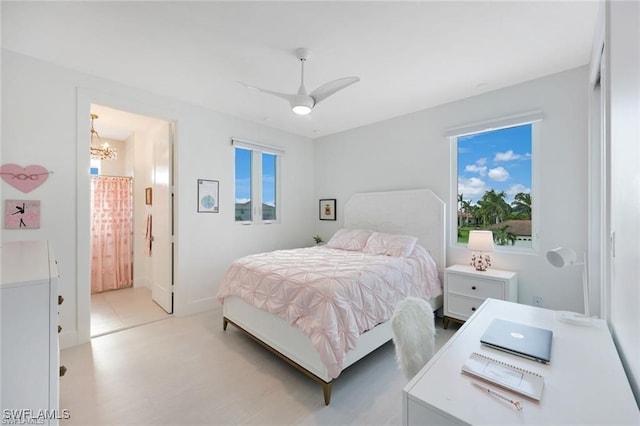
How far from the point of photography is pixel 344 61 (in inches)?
99.0

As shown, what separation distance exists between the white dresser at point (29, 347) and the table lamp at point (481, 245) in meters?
3.30

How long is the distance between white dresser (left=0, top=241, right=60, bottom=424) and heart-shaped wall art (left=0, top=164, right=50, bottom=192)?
2.16m

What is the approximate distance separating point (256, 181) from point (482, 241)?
Result: 3317mm

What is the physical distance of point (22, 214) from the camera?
2500 mm

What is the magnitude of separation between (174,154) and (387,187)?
304 cm

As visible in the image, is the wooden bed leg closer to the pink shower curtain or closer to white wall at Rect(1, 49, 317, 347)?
white wall at Rect(1, 49, 317, 347)

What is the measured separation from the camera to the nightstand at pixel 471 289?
2.76 m

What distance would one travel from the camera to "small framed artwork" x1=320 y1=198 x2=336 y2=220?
4938mm

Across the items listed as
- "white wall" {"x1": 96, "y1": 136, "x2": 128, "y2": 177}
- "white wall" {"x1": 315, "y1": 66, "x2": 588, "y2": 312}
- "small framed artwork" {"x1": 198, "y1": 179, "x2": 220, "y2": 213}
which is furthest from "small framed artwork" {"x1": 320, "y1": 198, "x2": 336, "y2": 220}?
"white wall" {"x1": 96, "y1": 136, "x2": 128, "y2": 177}

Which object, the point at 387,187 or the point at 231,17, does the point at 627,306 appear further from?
the point at 387,187

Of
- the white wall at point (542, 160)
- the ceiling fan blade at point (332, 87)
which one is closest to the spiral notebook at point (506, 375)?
the ceiling fan blade at point (332, 87)

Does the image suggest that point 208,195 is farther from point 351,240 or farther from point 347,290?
point 347,290

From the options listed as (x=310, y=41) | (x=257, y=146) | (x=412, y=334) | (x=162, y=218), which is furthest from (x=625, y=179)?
(x=162, y=218)

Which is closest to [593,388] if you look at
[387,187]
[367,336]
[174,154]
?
[367,336]
